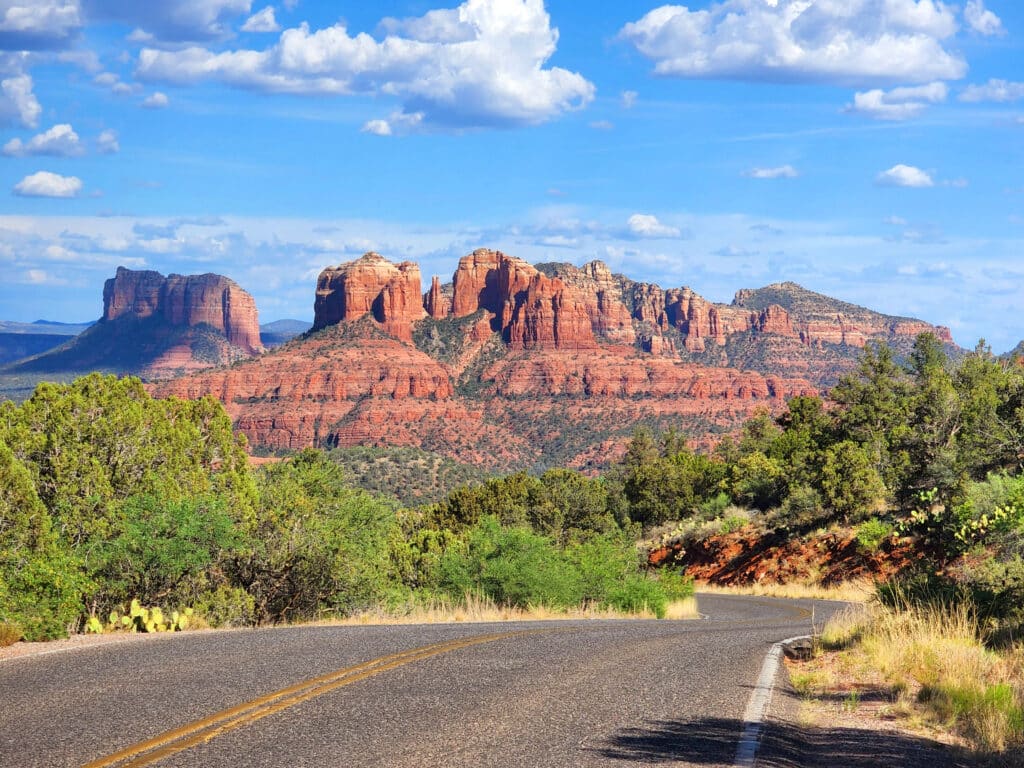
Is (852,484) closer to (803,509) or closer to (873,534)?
(803,509)

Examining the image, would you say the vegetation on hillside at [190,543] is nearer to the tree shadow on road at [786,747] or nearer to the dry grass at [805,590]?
the tree shadow on road at [786,747]

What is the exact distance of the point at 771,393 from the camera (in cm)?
19150

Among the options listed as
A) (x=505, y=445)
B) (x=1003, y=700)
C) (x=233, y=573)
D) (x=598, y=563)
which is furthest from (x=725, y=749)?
(x=505, y=445)

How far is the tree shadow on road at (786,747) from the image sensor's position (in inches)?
287

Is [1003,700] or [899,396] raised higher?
[899,396]

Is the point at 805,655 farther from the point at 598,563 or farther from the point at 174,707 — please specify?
the point at 598,563

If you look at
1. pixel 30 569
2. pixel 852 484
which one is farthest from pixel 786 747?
pixel 852 484

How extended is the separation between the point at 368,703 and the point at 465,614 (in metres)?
12.2

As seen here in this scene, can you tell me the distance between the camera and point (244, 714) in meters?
7.77

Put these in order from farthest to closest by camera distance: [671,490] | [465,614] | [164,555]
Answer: [671,490], [465,614], [164,555]

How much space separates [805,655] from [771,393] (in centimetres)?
18213

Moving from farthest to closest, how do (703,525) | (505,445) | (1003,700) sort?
1. (505,445)
2. (703,525)
3. (1003,700)

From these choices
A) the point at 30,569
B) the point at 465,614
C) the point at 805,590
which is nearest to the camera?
the point at 30,569

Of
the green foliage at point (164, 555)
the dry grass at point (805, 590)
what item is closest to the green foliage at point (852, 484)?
the dry grass at point (805, 590)
